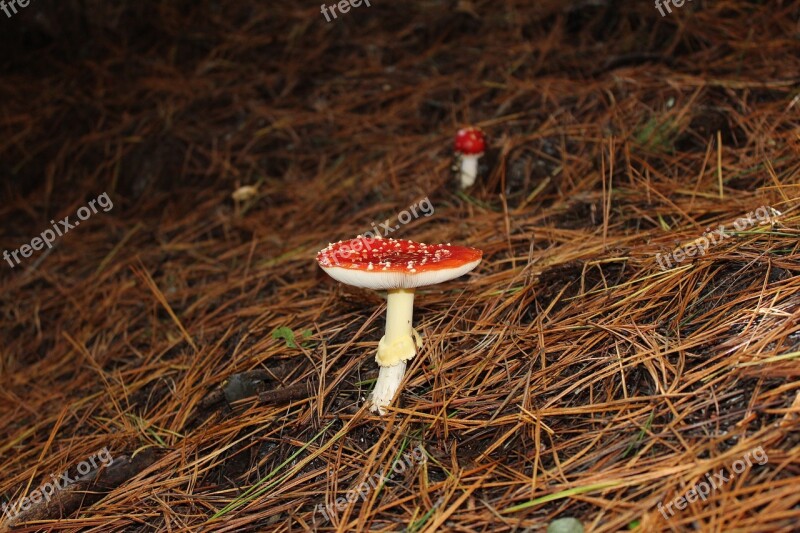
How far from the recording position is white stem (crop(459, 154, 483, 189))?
3.70 metres

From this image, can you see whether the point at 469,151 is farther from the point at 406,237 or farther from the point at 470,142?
the point at 406,237

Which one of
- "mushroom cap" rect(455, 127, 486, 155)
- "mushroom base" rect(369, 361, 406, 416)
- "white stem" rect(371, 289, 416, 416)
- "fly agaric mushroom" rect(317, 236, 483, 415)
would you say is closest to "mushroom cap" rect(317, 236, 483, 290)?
"fly agaric mushroom" rect(317, 236, 483, 415)

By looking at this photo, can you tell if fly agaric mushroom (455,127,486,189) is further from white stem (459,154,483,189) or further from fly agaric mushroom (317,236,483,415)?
fly agaric mushroom (317,236,483,415)

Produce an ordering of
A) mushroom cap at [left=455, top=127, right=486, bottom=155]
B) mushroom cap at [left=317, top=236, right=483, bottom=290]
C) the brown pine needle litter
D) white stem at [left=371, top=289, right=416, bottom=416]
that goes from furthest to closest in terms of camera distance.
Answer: mushroom cap at [left=455, top=127, right=486, bottom=155]
white stem at [left=371, top=289, right=416, bottom=416]
mushroom cap at [left=317, top=236, right=483, bottom=290]
the brown pine needle litter

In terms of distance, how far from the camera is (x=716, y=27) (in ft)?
14.0

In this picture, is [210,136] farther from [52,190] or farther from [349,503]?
[349,503]

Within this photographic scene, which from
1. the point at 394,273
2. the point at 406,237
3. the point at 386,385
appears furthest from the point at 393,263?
the point at 406,237

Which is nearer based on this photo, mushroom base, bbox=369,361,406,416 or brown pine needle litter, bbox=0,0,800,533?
brown pine needle litter, bbox=0,0,800,533

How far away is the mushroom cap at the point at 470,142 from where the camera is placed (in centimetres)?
357

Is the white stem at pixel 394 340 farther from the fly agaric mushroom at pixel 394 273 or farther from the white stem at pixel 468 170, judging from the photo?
the white stem at pixel 468 170

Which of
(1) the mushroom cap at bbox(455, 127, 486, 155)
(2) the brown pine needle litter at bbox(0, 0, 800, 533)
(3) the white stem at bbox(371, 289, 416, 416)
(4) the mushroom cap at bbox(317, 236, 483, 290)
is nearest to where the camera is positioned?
(2) the brown pine needle litter at bbox(0, 0, 800, 533)

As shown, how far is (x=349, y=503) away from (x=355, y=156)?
113 inches

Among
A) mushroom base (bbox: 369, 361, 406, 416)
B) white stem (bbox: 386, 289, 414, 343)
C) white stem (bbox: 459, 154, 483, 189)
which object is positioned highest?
white stem (bbox: 386, 289, 414, 343)

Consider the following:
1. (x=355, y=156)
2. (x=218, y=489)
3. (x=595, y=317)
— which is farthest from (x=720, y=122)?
(x=218, y=489)
